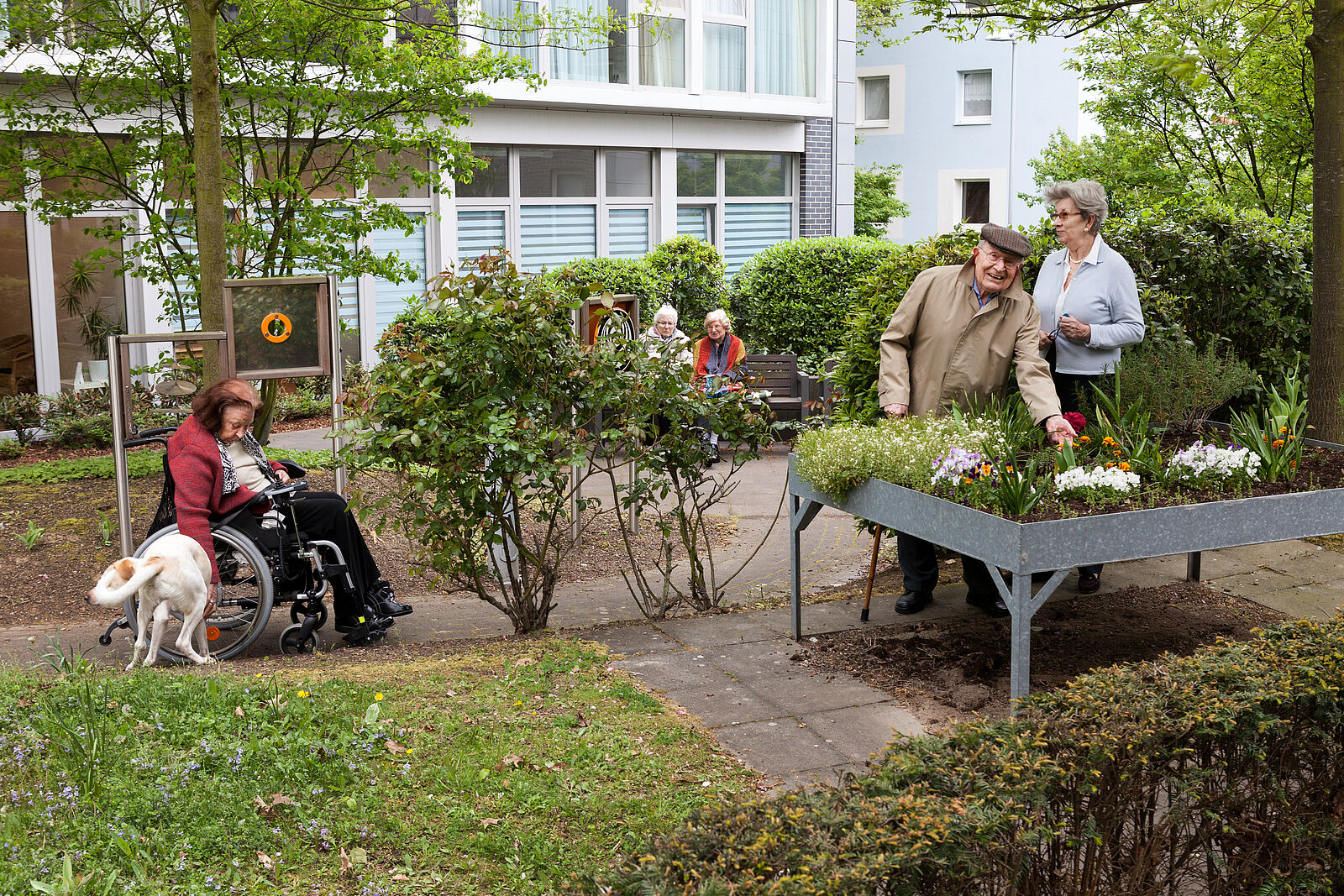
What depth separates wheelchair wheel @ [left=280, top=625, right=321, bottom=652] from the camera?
19.9ft

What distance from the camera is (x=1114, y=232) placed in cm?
848

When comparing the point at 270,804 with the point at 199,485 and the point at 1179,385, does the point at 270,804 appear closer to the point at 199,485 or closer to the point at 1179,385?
the point at 199,485

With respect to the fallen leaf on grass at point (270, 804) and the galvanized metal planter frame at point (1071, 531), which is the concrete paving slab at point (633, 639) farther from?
the fallen leaf on grass at point (270, 804)

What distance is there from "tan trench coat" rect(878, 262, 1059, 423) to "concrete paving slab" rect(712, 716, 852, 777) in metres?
1.84

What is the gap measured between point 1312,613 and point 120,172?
341 inches

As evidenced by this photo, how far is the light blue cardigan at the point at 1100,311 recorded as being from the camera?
6051mm

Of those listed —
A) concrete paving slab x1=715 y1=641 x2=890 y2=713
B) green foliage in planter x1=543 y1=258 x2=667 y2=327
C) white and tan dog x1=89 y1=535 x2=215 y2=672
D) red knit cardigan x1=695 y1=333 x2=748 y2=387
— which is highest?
green foliage in planter x1=543 y1=258 x2=667 y2=327

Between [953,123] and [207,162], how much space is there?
27.8 metres

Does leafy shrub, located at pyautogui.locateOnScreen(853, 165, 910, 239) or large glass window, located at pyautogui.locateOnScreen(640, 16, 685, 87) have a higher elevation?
large glass window, located at pyautogui.locateOnScreen(640, 16, 685, 87)

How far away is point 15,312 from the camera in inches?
531

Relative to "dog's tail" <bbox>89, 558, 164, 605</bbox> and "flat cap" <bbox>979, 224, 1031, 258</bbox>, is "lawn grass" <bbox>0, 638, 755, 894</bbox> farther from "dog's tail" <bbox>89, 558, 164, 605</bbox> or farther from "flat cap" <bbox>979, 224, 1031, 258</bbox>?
"flat cap" <bbox>979, 224, 1031, 258</bbox>

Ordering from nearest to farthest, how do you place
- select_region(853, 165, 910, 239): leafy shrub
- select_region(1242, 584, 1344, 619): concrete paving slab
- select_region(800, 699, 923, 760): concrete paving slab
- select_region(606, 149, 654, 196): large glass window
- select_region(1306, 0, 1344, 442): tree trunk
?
1. select_region(800, 699, 923, 760): concrete paving slab
2. select_region(1242, 584, 1344, 619): concrete paving slab
3. select_region(1306, 0, 1344, 442): tree trunk
4. select_region(606, 149, 654, 196): large glass window
5. select_region(853, 165, 910, 239): leafy shrub

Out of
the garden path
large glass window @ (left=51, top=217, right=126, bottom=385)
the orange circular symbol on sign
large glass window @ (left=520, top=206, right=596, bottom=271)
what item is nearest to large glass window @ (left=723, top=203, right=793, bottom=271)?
large glass window @ (left=520, top=206, right=596, bottom=271)

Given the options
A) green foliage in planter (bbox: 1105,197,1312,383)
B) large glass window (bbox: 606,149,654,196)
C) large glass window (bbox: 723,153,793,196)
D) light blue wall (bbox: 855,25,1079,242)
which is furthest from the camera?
light blue wall (bbox: 855,25,1079,242)
